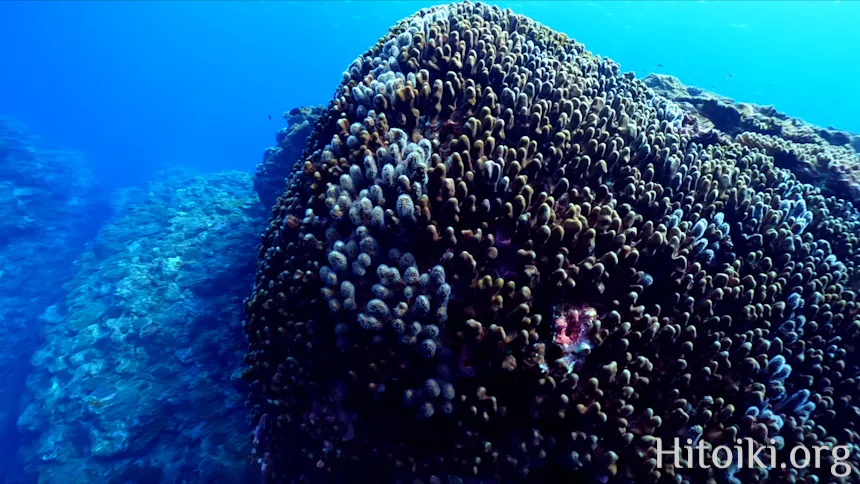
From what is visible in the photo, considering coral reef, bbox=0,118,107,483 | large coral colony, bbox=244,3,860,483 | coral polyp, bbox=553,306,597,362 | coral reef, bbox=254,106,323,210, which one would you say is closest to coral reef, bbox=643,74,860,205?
large coral colony, bbox=244,3,860,483

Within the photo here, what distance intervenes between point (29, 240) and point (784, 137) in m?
32.9

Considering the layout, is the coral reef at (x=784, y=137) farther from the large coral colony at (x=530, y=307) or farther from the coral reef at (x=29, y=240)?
the coral reef at (x=29, y=240)

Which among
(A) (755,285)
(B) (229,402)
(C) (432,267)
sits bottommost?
(B) (229,402)

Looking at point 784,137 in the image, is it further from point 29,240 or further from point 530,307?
point 29,240

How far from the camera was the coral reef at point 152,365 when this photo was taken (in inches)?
389

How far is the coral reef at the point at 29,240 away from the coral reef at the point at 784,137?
20971 mm

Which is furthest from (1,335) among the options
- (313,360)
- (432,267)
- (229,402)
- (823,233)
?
(823,233)

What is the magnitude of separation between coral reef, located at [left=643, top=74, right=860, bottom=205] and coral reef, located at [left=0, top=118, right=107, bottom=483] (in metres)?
21.0

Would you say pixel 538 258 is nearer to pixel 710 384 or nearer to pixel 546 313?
pixel 546 313

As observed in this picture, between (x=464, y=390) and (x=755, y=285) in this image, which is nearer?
(x=464, y=390)

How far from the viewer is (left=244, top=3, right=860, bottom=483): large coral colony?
124 inches

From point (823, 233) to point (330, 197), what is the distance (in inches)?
231

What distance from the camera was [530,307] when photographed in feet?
10.6

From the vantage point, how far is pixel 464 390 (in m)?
3.26
